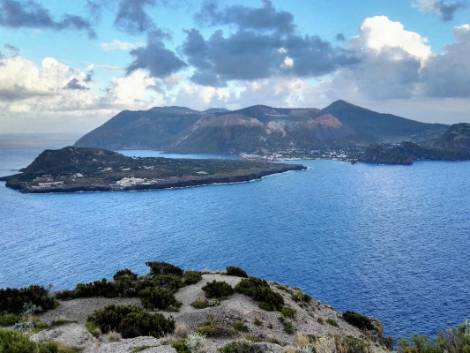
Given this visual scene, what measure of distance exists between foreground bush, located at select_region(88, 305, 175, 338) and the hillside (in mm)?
57

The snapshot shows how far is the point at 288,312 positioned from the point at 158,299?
34.1 feet

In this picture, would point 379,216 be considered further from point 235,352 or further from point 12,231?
point 235,352

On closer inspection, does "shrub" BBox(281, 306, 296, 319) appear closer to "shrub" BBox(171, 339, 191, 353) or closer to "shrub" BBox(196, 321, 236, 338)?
"shrub" BBox(196, 321, 236, 338)

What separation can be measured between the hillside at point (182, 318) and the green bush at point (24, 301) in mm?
74

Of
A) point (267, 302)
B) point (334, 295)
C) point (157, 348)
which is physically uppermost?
point (157, 348)

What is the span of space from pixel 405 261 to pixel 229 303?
243 ft

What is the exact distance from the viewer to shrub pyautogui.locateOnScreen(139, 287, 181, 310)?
32.8 meters

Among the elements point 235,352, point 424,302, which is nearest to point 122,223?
point 424,302

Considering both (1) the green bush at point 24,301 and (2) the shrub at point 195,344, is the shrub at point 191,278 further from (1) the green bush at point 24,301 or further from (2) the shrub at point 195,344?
(2) the shrub at point 195,344

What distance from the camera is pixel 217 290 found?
1433 inches

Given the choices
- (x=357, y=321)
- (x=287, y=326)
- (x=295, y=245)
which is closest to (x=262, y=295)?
(x=287, y=326)

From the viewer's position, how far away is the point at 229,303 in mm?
33906

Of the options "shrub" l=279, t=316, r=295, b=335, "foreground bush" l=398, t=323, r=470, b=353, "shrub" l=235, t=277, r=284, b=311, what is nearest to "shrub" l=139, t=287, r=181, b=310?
"shrub" l=235, t=277, r=284, b=311

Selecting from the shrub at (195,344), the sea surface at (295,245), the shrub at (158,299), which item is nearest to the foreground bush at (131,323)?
the shrub at (158,299)
